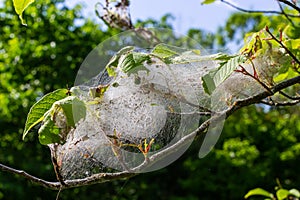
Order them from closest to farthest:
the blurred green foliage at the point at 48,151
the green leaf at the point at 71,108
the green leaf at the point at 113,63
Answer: the green leaf at the point at 71,108 → the green leaf at the point at 113,63 → the blurred green foliage at the point at 48,151

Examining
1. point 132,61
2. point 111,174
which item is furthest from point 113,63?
point 111,174

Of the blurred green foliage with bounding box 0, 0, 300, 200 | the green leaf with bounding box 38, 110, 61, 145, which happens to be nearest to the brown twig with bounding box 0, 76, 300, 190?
the green leaf with bounding box 38, 110, 61, 145

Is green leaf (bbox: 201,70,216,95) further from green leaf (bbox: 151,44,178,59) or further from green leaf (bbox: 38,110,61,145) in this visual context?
green leaf (bbox: 38,110,61,145)

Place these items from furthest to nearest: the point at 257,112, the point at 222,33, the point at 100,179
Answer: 1. the point at 222,33
2. the point at 257,112
3. the point at 100,179

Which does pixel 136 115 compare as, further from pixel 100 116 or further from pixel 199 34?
pixel 199 34

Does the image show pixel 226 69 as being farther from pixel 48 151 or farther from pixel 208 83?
pixel 48 151

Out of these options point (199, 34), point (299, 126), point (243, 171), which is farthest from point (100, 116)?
point (199, 34)

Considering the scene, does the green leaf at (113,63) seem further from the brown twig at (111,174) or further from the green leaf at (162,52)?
the brown twig at (111,174)

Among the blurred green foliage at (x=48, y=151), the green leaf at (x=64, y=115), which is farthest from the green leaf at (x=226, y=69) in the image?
the blurred green foliage at (x=48, y=151)

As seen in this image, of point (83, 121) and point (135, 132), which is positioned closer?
point (83, 121)
